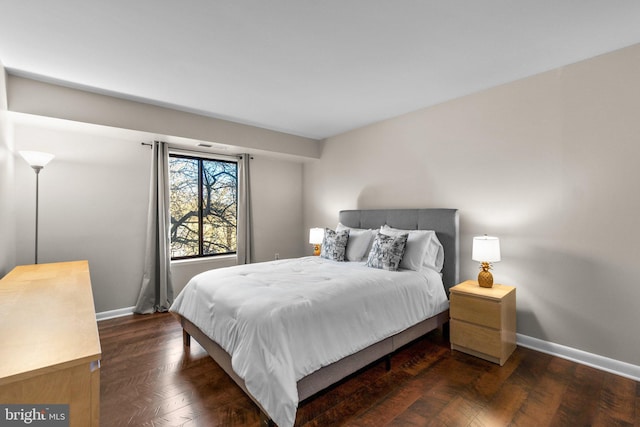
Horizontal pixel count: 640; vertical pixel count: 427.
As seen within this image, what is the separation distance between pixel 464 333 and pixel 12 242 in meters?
4.54

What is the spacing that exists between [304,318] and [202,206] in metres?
3.25

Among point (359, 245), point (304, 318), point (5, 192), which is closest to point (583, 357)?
point (359, 245)

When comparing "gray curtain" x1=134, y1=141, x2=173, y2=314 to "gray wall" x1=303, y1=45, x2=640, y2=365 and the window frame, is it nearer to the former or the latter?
the window frame

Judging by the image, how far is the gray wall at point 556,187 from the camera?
2248 mm

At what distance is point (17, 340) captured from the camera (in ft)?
3.85

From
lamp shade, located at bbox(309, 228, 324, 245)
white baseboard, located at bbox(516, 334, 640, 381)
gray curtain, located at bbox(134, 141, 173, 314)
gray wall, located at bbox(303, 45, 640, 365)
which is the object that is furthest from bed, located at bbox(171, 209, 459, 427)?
gray curtain, located at bbox(134, 141, 173, 314)

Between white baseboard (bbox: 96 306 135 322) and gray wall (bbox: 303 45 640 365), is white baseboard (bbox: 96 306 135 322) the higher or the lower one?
the lower one

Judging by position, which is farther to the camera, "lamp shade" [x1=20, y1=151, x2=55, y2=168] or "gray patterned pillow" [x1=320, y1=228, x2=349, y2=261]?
"gray patterned pillow" [x1=320, y1=228, x2=349, y2=261]

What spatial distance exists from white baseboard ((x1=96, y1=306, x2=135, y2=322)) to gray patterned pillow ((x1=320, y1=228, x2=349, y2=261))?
2.63 metres

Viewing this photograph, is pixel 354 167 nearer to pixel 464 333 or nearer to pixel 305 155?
pixel 305 155

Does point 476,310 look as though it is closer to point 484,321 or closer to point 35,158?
point 484,321

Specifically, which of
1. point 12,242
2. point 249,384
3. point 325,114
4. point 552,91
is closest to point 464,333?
point 249,384

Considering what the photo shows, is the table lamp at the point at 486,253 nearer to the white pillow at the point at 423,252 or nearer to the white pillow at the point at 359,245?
the white pillow at the point at 423,252

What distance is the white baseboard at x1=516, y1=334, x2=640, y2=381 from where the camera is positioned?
2.20 metres
